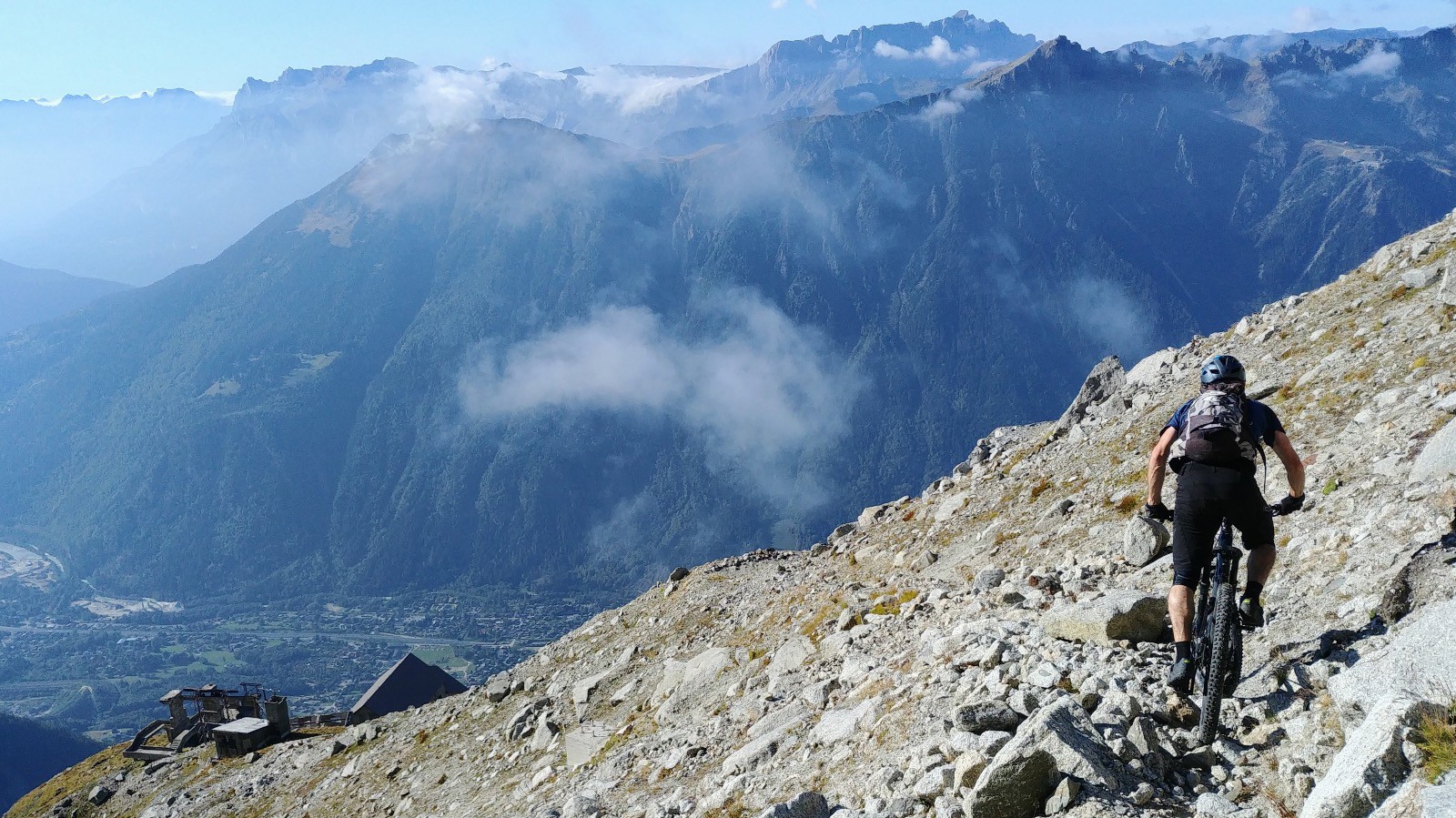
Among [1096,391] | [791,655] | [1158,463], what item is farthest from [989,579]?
[1096,391]

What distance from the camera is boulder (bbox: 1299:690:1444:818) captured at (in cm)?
639

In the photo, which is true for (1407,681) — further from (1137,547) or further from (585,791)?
(585,791)

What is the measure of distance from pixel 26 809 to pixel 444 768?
158 ft

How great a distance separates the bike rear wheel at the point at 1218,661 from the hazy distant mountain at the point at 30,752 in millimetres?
209163

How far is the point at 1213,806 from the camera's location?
7.72 metres

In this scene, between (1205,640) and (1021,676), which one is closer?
(1205,640)

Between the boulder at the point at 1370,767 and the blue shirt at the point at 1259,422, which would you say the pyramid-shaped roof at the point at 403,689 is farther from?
the boulder at the point at 1370,767

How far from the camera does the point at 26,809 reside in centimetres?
5575

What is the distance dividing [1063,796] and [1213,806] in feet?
3.95

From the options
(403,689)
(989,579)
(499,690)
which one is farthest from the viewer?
(403,689)

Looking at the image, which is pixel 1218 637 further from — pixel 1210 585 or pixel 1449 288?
pixel 1449 288

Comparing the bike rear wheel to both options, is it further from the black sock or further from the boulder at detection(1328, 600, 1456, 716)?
the boulder at detection(1328, 600, 1456, 716)

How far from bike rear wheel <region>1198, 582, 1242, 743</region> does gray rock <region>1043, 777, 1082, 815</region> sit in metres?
1.35

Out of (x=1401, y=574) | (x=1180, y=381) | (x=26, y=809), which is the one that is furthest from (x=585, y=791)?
(x=26, y=809)
